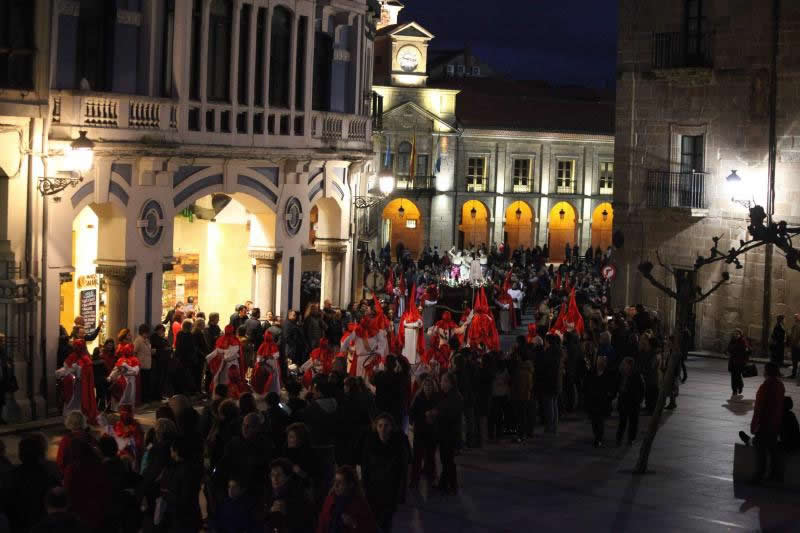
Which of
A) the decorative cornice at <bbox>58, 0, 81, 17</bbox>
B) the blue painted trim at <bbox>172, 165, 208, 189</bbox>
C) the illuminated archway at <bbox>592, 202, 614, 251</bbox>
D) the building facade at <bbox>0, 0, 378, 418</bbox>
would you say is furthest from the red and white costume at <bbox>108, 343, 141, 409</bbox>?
the illuminated archway at <bbox>592, 202, 614, 251</bbox>

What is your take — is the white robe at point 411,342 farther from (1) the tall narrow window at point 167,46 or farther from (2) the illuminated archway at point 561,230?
(2) the illuminated archway at point 561,230

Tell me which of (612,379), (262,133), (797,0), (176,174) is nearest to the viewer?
(612,379)

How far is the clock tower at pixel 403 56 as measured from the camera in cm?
7256

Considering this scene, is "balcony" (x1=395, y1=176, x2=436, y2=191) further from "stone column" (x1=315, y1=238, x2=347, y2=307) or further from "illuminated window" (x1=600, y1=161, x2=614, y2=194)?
"stone column" (x1=315, y1=238, x2=347, y2=307)

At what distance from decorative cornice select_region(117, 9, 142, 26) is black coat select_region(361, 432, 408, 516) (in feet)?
42.8

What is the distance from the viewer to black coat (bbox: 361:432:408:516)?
557 inches

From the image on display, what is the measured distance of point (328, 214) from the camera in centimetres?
3225

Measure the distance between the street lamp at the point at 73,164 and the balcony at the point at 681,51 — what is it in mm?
16839

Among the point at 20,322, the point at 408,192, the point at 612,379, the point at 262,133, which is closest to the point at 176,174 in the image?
the point at 262,133

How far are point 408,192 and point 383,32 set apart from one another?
8.27m

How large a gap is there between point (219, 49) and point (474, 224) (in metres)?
49.3

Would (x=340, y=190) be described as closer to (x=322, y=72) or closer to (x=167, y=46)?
(x=322, y=72)

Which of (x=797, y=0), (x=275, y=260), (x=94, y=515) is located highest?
(x=797, y=0)

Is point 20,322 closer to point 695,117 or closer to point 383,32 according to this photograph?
point 695,117
